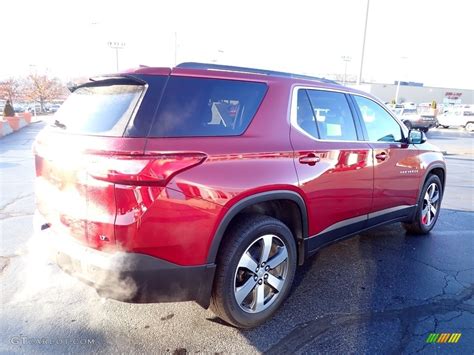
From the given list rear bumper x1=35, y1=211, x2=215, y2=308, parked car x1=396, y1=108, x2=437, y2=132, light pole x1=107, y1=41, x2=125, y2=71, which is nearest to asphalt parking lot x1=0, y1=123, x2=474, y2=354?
rear bumper x1=35, y1=211, x2=215, y2=308

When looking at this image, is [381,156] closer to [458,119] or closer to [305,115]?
[305,115]

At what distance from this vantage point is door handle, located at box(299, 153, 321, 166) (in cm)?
284

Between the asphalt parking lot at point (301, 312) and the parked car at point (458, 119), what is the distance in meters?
30.4

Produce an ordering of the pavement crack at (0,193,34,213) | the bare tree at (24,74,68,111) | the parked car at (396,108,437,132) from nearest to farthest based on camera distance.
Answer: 1. the pavement crack at (0,193,34,213)
2. the parked car at (396,108,437,132)
3. the bare tree at (24,74,68,111)

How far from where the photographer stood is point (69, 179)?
90.8 inches

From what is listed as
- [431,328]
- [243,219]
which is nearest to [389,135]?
[431,328]

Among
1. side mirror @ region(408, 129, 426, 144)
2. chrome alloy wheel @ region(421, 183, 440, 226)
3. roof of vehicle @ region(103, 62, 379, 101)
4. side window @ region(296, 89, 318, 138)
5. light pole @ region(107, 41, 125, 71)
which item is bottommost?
chrome alloy wheel @ region(421, 183, 440, 226)

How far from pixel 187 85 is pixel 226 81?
1.12ft

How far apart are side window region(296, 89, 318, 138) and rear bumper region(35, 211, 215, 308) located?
1.40m

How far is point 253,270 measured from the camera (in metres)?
2.65

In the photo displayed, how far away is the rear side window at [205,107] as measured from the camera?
2.21 metres

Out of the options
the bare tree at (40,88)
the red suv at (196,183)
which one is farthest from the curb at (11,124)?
the bare tree at (40,88)

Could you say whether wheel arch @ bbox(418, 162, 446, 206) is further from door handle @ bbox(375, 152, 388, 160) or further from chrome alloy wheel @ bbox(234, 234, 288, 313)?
chrome alloy wheel @ bbox(234, 234, 288, 313)

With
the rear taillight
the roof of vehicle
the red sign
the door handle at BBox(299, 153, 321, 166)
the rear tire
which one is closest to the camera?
the rear taillight
